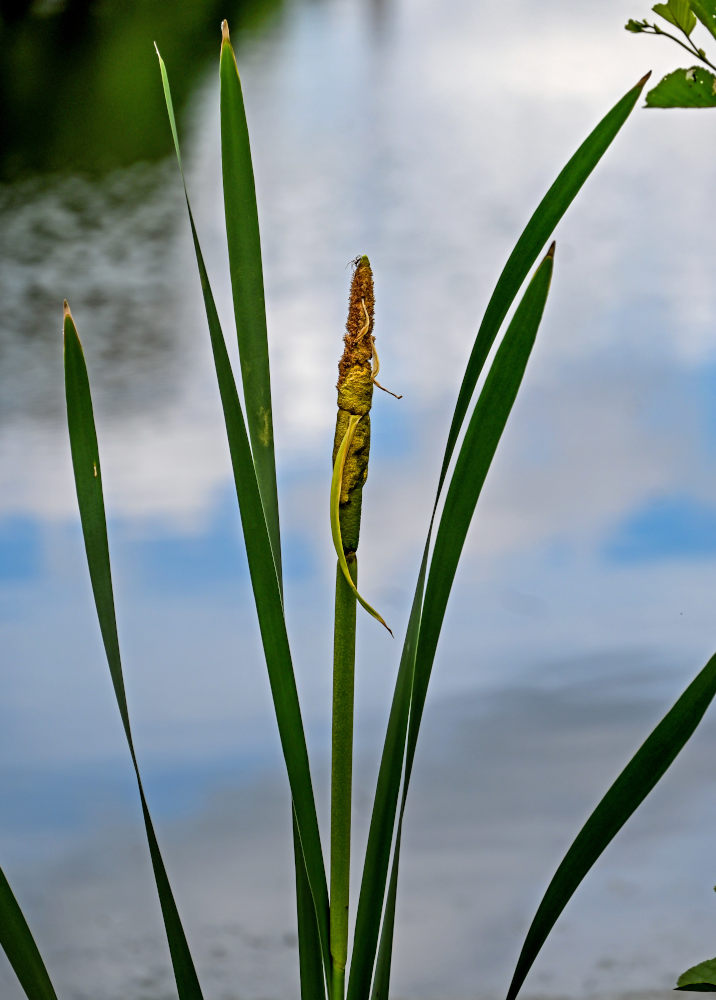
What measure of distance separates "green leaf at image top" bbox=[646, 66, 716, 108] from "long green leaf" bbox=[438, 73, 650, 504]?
0.01 metres

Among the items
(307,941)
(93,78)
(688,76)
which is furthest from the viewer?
(93,78)

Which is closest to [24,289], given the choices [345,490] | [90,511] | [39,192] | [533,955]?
[39,192]

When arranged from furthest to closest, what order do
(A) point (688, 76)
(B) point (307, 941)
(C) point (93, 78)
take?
(C) point (93, 78) → (B) point (307, 941) → (A) point (688, 76)

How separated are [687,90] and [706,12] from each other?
0.04 metres

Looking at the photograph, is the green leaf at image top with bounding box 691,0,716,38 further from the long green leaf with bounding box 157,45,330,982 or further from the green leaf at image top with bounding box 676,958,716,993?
the green leaf at image top with bounding box 676,958,716,993

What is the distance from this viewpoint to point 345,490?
0.52m

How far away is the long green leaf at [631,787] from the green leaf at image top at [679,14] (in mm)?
338

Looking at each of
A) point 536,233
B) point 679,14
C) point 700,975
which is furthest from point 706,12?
point 700,975

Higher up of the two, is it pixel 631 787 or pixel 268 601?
pixel 268 601

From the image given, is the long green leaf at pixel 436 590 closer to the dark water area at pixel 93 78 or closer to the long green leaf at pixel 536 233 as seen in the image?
the long green leaf at pixel 536 233

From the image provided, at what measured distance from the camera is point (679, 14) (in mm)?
495

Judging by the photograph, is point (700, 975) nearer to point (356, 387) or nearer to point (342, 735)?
point (342, 735)

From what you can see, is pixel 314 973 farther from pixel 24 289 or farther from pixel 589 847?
pixel 24 289

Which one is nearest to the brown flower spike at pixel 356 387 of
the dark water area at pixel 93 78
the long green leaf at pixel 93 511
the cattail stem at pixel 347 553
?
the cattail stem at pixel 347 553
